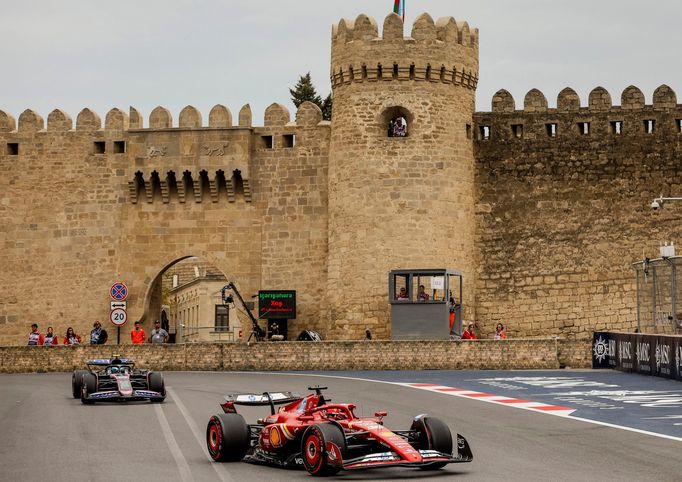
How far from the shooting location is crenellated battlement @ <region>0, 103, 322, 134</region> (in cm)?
4119

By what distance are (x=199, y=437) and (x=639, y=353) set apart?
15470 mm

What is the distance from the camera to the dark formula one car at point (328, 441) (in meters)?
12.9

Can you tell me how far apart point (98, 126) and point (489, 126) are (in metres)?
12.3

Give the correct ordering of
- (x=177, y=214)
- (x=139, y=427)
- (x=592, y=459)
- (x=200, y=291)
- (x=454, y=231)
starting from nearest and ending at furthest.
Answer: (x=592, y=459) < (x=139, y=427) < (x=454, y=231) < (x=177, y=214) < (x=200, y=291)

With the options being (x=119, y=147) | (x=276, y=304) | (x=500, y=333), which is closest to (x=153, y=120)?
(x=119, y=147)

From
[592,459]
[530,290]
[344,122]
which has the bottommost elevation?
[592,459]

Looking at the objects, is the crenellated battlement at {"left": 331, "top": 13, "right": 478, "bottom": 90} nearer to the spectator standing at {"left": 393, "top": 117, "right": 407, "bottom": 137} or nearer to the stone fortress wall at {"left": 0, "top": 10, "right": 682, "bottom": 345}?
the stone fortress wall at {"left": 0, "top": 10, "right": 682, "bottom": 345}

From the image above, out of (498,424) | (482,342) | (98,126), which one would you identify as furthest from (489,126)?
(498,424)

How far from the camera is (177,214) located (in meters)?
41.7

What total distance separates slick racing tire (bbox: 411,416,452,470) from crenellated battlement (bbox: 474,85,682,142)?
2711cm

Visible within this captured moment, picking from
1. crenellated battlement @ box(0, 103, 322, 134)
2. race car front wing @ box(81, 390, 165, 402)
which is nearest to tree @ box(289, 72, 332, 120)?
crenellated battlement @ box(0, 103, 322, 134)

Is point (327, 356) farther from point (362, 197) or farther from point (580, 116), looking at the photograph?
point (580, 116)

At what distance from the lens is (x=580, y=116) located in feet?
131

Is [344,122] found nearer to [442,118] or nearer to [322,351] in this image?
[442,118]
